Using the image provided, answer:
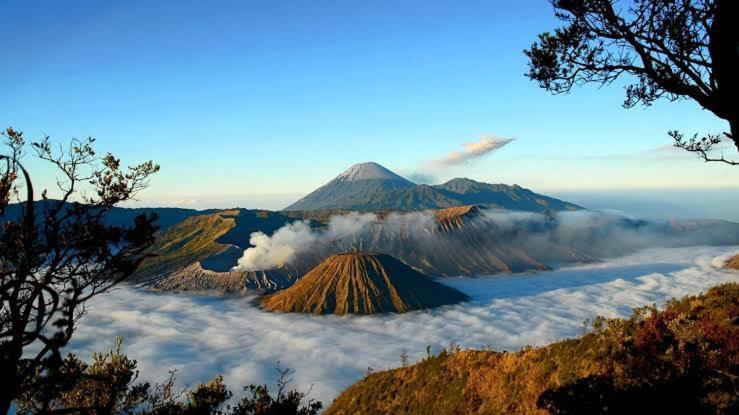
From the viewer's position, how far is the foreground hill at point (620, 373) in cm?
1243

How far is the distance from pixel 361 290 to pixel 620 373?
145773 mm

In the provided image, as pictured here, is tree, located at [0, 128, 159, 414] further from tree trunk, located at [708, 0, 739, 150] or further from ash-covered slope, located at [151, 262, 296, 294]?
ash-covered slope, located at [151, 262, 296, 294]

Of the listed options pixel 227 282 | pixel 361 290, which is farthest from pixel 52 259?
pixel 227 282

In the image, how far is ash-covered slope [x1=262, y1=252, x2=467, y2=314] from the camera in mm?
152250

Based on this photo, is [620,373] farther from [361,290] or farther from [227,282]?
[227,282]

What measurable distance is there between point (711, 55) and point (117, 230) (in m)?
14.1

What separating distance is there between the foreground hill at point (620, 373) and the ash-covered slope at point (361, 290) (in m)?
132

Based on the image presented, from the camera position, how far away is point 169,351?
112188mm

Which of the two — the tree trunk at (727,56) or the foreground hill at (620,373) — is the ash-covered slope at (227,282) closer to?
the foreground hill at (620,373)

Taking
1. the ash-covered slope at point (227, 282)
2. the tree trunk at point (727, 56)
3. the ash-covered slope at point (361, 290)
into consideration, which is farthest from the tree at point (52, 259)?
the ash-covered slope at point (227, 282)

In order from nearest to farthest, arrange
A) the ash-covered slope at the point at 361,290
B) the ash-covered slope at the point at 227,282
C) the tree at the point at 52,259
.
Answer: the tree at the point at 52,259
the ash-covered slope at the point at 361,290
the ash-covered slope at the point at 227,282

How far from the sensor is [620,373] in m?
14.0

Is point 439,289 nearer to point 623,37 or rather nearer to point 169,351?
point 169,351

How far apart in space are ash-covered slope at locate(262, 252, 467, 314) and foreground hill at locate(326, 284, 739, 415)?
13169 cm
